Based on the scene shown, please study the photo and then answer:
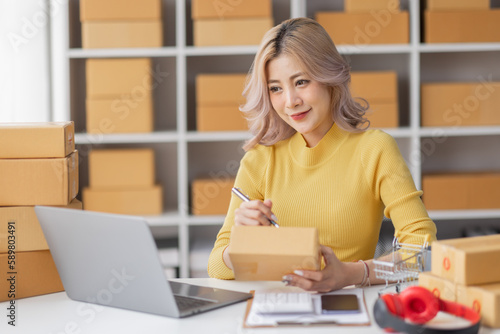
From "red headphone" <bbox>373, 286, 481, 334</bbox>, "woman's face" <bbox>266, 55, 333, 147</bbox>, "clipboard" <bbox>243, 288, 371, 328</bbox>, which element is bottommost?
"clipboard" <bbox>243, 288, 371, 328</bbox>

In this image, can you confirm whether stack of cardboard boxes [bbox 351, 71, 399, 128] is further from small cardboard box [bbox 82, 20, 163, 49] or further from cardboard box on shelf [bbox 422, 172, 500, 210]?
small cardboard box [bbox 82, 20, 163, 49]

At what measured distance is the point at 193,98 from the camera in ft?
11.2

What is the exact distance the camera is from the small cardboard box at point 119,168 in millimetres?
3119

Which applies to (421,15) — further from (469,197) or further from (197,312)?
(197,312)

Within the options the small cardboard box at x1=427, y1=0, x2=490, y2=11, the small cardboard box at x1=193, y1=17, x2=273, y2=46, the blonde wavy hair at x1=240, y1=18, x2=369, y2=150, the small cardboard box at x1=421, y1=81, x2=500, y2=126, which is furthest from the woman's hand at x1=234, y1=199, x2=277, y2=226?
the small cardboard box at x1=427, y1=0, x2=490, y2=11

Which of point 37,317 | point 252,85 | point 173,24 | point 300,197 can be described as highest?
point 173,24

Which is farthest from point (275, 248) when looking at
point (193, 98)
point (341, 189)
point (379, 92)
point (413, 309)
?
point (193, 98)

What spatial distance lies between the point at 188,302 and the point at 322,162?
2.33 feet

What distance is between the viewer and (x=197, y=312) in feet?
4.40

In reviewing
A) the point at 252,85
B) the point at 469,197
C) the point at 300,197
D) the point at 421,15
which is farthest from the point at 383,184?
the point at 421,15

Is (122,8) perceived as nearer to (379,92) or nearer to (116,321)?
(379,92)

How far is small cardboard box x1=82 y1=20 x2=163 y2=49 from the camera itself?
3078 mm

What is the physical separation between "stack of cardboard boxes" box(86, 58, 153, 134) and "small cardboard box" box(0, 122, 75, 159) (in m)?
1.50

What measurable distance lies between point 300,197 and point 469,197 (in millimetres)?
1511
